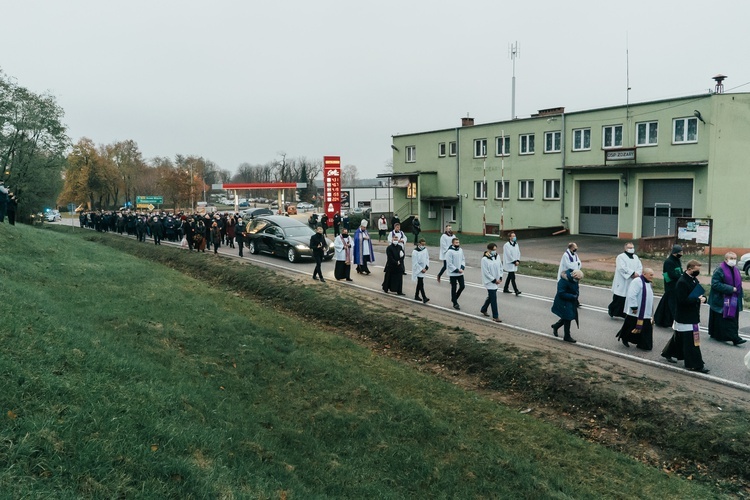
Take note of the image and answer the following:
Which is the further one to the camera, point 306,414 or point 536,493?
point 306,414

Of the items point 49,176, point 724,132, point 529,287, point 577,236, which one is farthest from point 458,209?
point 49,176

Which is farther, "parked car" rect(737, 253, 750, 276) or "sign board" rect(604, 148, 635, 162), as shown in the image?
"sign board" rect(604, 148, 635, 162)

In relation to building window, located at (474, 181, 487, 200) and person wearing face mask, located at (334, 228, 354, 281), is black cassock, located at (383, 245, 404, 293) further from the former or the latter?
building window, located at (474, 181, 487, 200)

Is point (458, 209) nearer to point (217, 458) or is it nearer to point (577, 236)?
point (577, 236)

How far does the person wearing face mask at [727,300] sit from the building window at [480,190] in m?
31.6

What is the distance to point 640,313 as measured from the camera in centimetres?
1097

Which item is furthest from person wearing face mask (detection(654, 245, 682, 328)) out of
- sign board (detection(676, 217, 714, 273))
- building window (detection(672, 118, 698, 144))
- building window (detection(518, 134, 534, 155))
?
building window (detection(518, 134, 534, 155))

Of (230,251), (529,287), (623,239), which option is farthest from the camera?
(623,239)

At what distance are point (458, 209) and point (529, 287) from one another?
2705cm

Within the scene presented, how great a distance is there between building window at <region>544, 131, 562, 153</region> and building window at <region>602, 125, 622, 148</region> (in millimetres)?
3201

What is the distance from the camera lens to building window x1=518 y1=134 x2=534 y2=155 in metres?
39.9

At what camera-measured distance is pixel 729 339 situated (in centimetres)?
1148

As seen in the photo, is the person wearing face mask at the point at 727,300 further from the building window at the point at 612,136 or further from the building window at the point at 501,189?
the building window at the point at 501,189

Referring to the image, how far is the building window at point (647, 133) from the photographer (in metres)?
32.6
